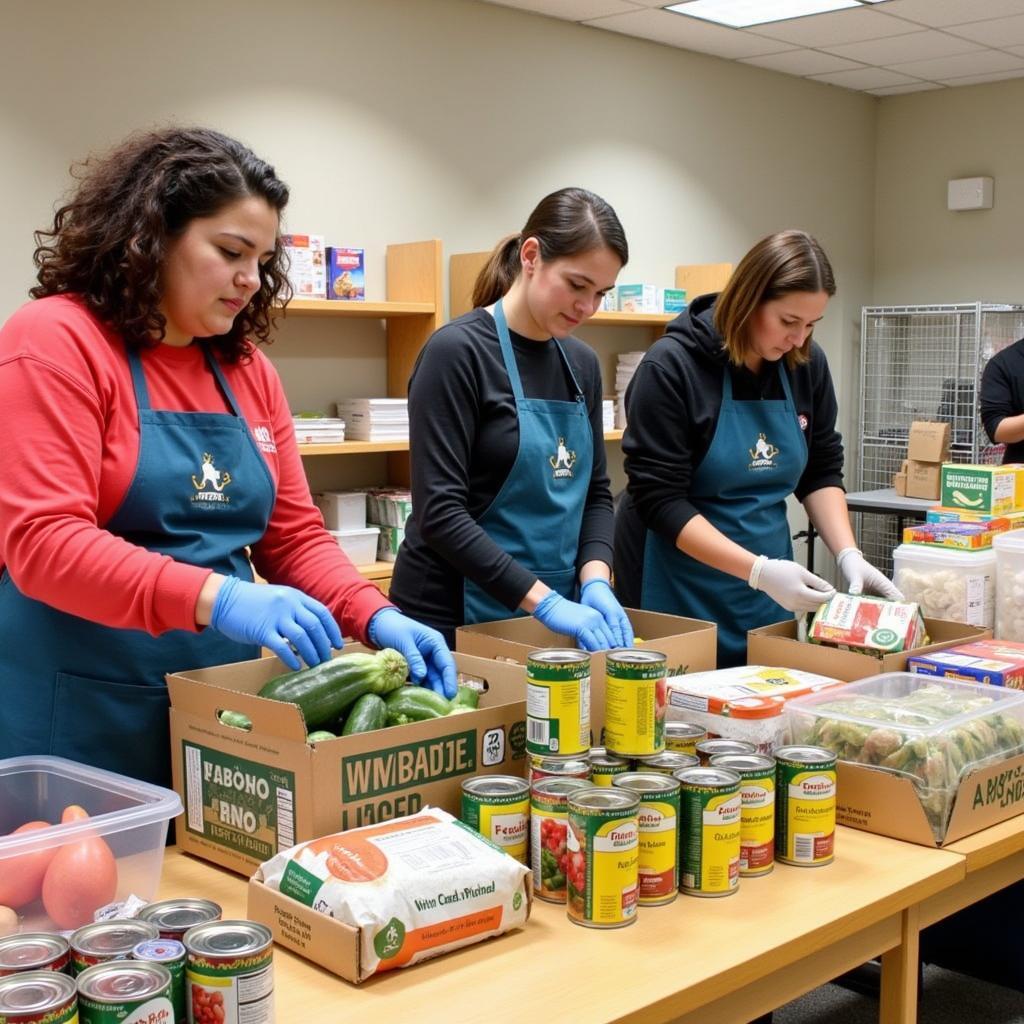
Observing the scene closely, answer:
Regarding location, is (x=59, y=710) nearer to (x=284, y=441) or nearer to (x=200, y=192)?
(x=284, y=441)

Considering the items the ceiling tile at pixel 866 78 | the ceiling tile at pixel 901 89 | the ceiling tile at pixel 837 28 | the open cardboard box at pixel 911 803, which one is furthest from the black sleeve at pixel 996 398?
the open cardboard box at pixel 911 803

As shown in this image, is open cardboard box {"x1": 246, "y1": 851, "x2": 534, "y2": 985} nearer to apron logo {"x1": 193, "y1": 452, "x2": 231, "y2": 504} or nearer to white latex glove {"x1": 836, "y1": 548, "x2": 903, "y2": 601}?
apron logo {"x1": 193, "y1": 452, "x2": 231, "y2": 504}

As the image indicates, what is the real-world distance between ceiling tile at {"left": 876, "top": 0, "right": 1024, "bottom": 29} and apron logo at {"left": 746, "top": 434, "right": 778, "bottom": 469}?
3155 mm

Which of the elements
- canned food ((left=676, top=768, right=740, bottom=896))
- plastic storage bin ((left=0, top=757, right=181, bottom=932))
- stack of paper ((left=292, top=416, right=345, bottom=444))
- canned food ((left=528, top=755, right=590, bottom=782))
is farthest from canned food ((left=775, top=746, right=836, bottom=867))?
stack of paper ((left=292, top=416, right=345, bottom=444))

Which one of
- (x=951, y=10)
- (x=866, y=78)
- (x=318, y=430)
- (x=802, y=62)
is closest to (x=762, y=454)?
(x=318, y=430)

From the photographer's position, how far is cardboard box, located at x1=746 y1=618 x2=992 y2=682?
6.60 ft

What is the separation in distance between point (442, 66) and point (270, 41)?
82cm

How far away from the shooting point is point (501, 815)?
4.67 ft

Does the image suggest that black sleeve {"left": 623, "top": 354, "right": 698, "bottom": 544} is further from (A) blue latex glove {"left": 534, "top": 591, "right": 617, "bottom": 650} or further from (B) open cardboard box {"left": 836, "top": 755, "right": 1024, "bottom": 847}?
(B) open cardboard box {"left": 836, "top": 755, "right": 1024, "bottom": 847}

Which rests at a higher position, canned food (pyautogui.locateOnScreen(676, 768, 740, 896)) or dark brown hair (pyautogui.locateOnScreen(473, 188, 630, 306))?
dark brown hair (pyautogui.locateOnScreen(473, 188, 630, 306))

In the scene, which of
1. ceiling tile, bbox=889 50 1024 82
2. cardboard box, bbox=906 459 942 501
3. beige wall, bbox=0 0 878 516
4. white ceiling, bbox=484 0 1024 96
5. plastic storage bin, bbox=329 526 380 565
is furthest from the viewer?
ceiling tile, bbox=889 50 1024 82

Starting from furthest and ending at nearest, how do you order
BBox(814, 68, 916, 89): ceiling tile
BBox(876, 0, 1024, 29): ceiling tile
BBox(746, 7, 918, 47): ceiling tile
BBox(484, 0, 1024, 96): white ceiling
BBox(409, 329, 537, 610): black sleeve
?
1. BBox(814, 68, 916, 89): ceiling tile
2. BBox(746, 7, 918, 47): ceiling tile
3. BBox(484, 0, 1024, 96): white ceiling
4. BBox(876, 0, 1024, 29): ceiling tile
5. BBox(409, 329, 537, 610): black sleeve

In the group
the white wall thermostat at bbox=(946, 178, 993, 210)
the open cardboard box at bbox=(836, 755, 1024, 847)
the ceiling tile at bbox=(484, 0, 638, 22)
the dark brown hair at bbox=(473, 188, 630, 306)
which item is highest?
the ceiling tile at bbox=(484, 0, 638, 22)

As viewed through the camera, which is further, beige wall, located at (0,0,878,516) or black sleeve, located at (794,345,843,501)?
beige wall, located at (0,0,878,516)
